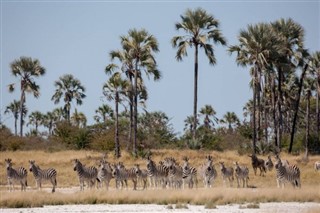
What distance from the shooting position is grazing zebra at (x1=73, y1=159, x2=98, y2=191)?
32406 mm

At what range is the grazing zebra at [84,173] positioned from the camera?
32.4 m

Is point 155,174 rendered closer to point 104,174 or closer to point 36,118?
point 104,174

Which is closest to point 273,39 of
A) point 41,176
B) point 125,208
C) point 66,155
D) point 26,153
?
point 66,155

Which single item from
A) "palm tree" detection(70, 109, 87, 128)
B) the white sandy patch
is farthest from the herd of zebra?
"palm tree" detection(70, 109, 87, 128)

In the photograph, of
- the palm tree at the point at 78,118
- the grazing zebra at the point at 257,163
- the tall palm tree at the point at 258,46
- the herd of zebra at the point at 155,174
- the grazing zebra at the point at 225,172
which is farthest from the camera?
the palm tree at the point at 78,118

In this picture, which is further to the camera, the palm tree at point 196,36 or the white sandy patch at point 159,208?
the palm tree at point 196,36

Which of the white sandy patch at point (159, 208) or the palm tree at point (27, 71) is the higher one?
the palm tree at point (27, 71)

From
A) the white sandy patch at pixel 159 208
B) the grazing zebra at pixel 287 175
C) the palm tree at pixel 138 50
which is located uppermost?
the palm tree at pixel 138 50

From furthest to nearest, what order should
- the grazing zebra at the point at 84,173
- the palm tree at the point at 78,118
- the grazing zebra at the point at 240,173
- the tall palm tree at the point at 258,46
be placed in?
the palm tree at the point at 78,118
the tall palm tree at the point at 258,46
the grazing zebra at the point at 240,173
the grazing zebra at the point at 84,173

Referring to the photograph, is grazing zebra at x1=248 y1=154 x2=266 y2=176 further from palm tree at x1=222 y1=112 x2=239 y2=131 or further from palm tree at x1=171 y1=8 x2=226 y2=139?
palm tree at x1=222 y1=112 x2=239 y2=131

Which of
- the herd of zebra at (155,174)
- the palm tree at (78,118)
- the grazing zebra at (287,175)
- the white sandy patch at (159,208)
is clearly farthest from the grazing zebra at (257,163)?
the palm tree at (78,118)

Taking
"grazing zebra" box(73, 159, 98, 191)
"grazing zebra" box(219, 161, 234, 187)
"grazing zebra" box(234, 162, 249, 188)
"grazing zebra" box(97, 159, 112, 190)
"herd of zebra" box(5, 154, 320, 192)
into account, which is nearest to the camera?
"grazing zebra" box(73, 159, 98, 191)

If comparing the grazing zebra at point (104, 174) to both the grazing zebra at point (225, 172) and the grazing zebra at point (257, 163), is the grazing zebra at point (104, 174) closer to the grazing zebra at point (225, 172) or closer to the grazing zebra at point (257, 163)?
the grazing zebra at point (225, 172)

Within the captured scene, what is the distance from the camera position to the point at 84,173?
32.8 m
